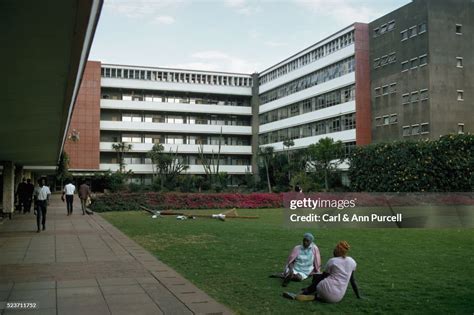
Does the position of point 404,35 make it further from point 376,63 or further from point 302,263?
point 302,263

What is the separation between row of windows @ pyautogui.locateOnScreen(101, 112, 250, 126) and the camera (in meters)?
69.9

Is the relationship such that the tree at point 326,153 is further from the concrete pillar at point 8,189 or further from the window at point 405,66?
the concrete pillar at point 8,189

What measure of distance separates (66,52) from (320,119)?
175 ft

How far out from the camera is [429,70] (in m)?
44.9

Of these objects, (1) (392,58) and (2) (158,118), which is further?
(2) (158,118)

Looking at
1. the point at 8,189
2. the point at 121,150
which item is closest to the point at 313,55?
the point at 121,150

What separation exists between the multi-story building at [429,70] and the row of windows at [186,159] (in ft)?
98.4

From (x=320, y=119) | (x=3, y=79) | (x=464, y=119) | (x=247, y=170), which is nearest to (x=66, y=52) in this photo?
(x=3, y=79)

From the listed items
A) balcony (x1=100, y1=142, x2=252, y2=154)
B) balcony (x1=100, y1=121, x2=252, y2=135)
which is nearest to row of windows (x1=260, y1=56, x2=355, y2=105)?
balcony (x1=100, y1=121, x2=252, y2=135)

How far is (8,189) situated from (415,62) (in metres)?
37.5

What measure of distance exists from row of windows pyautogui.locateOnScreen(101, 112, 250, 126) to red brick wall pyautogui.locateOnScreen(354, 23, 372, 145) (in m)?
27.2

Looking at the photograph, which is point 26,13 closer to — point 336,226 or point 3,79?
point 3,79

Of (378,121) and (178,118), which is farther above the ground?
(178,118)

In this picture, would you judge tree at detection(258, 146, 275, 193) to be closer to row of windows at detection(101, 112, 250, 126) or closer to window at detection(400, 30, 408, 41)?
row of windows at detection(101, 112, 250, 126)
